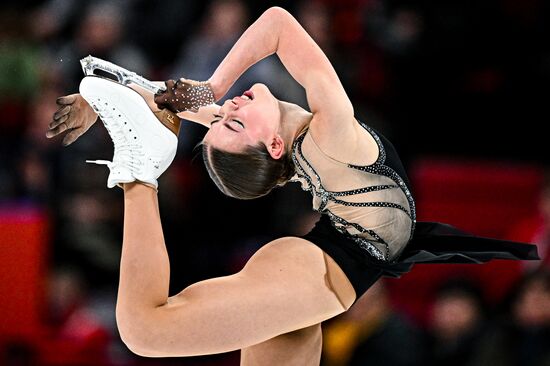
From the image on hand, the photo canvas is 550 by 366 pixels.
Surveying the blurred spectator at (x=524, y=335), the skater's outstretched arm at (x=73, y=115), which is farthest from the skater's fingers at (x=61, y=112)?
the blurred spectator at (x=524, y=335)

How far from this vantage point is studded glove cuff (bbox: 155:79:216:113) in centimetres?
326

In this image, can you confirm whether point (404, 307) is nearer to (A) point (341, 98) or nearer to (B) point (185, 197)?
(B) point (185, 197)

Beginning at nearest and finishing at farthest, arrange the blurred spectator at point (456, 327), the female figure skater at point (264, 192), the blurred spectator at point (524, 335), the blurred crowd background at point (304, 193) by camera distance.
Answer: the female figure skater at point (264, 192)
the blurred spectator at point (524, 335)
the blurred spectator at point (456, 327)
the blurred crowd background at point (304, 193)

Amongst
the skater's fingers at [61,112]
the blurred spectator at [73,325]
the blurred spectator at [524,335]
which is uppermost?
the skater's fingers at [61,112]

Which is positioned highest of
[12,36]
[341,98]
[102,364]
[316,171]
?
[341,98]

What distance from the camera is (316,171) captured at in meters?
3.26

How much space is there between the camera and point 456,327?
500 cm

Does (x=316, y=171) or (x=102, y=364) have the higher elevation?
(x=316, y=171)

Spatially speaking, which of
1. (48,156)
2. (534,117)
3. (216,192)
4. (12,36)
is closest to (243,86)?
(216,192)

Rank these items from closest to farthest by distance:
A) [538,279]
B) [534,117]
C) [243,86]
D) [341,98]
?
[341,98] → [538,279] → [243,86] → [534,117]

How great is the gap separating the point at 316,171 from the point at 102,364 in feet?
7.59

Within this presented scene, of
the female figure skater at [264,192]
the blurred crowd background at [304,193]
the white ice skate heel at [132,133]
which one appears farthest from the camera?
the blurred crowd background at [304,193]

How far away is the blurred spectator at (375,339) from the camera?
4871 millimetres

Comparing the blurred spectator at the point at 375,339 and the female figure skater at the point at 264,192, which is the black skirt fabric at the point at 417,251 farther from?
the blurred spectator at the point at 375,339
